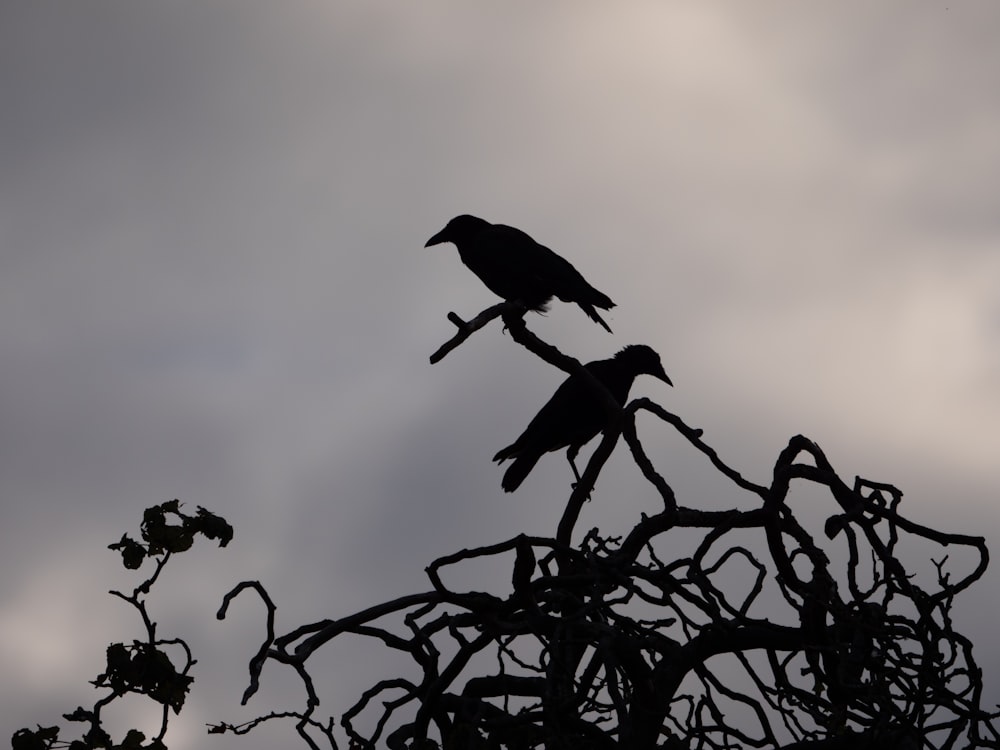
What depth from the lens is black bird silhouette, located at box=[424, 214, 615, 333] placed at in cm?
802

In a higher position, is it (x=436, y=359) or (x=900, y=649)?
(x=436, y=359)

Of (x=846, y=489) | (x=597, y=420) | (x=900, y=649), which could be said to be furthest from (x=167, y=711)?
(x=597, y=420)

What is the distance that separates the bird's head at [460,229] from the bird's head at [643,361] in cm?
157

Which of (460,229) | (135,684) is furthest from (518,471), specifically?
(135,684)

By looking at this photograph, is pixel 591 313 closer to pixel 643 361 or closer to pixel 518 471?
pixel 643 361

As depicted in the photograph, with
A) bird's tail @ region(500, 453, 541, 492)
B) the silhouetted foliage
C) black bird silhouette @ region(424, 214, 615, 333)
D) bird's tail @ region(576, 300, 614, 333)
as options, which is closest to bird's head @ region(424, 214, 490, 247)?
black bird silhouette @ region(424, 214, 615, 333)

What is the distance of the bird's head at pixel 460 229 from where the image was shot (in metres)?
9.01

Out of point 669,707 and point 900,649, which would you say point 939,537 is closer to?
point 900,649

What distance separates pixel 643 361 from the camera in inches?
336

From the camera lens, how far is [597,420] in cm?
816

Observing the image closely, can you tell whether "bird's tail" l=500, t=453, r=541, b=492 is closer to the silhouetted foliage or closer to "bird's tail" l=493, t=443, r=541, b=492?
"bird's tail" l=493, t=443, r=541, b=492

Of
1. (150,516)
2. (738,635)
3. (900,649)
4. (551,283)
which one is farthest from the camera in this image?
(551,283)

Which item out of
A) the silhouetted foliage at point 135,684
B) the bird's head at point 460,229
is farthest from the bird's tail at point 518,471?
the silhouetted foliage at point 135,684

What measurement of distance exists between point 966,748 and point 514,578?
→ 1.49 meters
